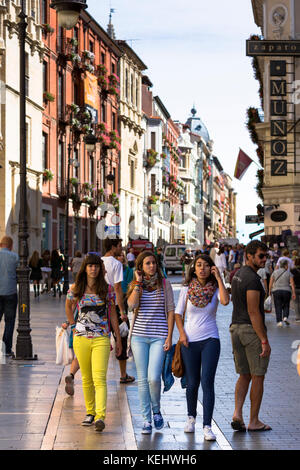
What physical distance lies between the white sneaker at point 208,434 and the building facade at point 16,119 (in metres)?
29.9

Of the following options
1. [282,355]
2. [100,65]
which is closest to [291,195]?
[100,65]

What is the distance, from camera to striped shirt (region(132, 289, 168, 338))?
857 cm

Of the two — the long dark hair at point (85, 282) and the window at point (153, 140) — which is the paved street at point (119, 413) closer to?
the long dark hair at point (85, 282)

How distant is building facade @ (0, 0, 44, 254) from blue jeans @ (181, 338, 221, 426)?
29.5 metres

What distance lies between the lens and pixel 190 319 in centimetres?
839

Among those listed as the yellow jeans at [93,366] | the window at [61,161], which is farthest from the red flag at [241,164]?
the yellow jeans at [93,366]

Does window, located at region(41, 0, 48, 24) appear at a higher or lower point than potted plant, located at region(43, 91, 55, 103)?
higher

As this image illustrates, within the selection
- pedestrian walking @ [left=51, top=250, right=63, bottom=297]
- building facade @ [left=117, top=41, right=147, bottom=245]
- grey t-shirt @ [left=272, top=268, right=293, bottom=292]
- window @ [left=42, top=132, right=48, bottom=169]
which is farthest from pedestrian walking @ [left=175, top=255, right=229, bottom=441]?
building facade @ [left=117, top=41, right=147, bottom=245]

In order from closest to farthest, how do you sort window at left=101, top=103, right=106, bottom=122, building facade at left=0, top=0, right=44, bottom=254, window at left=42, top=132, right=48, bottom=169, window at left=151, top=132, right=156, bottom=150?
1. building facade at left=0, top=0, right=44, bottom=254
2. window at left=42, top=132, right=48, bottom=169
3. window at left=101, top=103, right=106, bottom=122
4. window at left=151, top=132, right=156, bottom=150

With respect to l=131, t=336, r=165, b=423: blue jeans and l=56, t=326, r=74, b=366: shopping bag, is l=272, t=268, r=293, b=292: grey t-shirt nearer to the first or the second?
l=56, t=326, r=74, b=366: shopping bag

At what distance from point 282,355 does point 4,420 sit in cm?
714

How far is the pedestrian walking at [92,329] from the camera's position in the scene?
8.55 m

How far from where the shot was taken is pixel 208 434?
7.98 metres

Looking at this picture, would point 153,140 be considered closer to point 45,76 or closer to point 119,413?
point 45,76
